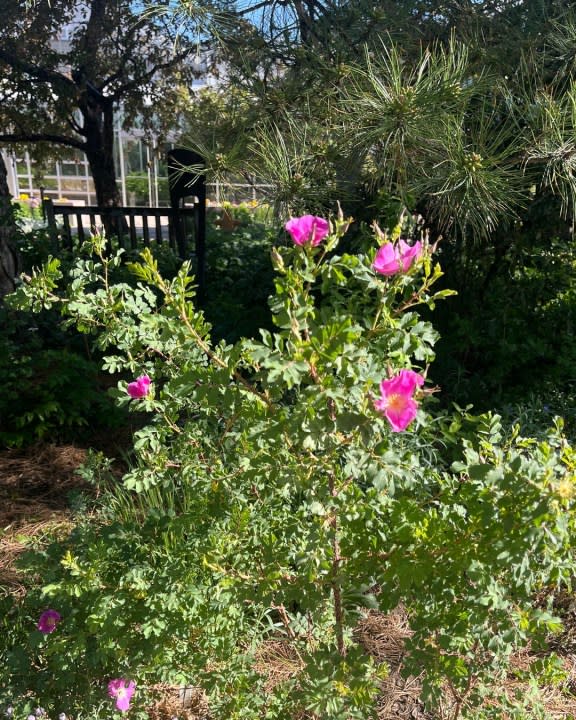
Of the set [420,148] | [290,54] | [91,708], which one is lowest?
[91,708]

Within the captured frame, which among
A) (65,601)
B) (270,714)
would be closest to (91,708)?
(65,601)

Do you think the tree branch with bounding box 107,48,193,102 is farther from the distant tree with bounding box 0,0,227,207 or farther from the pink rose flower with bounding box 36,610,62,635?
the pink rose flower with bounding box 36,610,62,635

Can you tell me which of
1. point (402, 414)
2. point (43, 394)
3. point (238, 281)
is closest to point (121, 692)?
point (402, 414)

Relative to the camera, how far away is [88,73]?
5645 mm

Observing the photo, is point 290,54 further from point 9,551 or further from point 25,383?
point 9,551

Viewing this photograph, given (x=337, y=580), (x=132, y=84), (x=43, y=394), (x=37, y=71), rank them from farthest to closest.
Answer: (x=132, y=84) < (x=37, y=71) < (x=43, y=394) < (x=337, y=580)

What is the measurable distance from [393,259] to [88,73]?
18.1 feet

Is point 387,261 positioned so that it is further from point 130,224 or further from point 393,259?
point 130,224

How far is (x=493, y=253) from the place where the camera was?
11.1ft

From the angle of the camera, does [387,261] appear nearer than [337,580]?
Result: Yes

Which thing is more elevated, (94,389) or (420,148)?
(420,148)

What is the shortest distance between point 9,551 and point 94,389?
3.56 ft

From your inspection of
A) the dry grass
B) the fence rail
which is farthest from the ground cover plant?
the fence rail

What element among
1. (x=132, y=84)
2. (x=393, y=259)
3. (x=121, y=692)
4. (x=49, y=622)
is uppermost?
(x=132, y=84)
